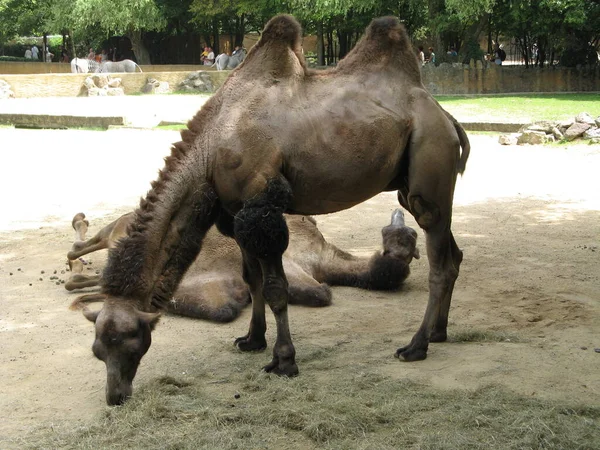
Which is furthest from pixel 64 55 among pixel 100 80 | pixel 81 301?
pixel 81 301

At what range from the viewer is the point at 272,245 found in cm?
541

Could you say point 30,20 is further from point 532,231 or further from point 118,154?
point 532,231

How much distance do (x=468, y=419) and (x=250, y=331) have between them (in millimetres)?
2041

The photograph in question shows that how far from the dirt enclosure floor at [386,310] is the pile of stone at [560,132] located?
3.67 meters

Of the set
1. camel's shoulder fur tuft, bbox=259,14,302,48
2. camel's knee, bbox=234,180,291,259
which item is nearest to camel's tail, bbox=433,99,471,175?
camel's shoulder fur tuft, bbox=259,14,302,48

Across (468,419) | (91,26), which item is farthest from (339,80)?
(91,26)

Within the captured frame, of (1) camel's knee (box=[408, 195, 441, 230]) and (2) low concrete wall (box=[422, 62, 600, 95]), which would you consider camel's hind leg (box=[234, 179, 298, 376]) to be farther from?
(2) low concrete wall (box=[422, 62, 600, 95])

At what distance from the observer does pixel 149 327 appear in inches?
195

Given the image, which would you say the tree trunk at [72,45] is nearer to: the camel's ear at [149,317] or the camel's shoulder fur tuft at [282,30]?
the camel's shoulder fur tuft at [282,30]

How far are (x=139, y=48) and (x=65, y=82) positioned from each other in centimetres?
1636

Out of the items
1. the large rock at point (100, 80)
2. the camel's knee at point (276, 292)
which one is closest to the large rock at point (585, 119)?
the camel's knee at point (276, 292)

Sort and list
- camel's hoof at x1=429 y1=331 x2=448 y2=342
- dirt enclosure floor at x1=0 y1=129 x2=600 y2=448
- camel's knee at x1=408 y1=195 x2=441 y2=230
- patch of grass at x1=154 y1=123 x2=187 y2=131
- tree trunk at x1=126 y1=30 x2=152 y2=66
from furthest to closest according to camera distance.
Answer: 1. tree trunk at x1=126 y1=30 x2=152 y2=66
2. patch of grass at x1=154 y1=123 x2=187 y2=131
3. camel's hoof at x1=429 y1=331 x2=448 y2=342
4. camel's knee at x1=408 y1=195 x2=441 y2=230
5. dirt enclosure floor at x1=0 y1=129 x2=600 y2=448

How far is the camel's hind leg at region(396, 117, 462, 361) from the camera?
230 inches

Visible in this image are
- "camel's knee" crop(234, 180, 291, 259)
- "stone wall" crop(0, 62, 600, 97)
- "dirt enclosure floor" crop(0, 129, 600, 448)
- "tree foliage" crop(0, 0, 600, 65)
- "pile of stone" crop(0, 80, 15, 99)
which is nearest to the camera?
"camel's knee" crop(234, 180, 291, 259)
